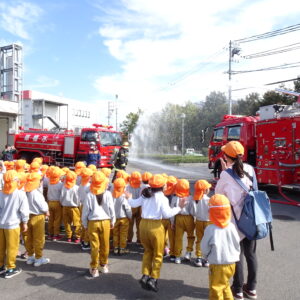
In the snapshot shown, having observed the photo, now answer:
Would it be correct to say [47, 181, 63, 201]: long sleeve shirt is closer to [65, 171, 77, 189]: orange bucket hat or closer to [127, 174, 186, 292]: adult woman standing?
[65, 171, 77, 189]: orange bucket hat

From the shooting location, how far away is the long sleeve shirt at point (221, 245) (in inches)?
118

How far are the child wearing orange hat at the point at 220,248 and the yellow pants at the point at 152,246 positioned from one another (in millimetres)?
775

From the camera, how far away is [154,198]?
153 inches

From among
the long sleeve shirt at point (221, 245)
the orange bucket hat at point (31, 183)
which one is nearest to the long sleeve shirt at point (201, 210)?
the long sleeve shirt at point (221, 245)

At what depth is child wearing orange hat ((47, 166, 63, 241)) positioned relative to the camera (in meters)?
5.64

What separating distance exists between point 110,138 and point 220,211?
42.6 ft

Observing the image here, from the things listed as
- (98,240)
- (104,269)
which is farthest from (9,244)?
(104,269)

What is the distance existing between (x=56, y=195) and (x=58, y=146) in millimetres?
10827

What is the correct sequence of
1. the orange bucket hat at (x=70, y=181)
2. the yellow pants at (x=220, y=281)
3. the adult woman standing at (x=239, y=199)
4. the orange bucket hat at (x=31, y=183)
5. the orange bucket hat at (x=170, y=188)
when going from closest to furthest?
the yellow pants at (x=220, y=281) < the adult woman standing at (x=239, y=199) < the orange bucket hat at (x=31, y=183) < the orange bucket hat at (x=170, y=188) < the orange bucket hat at (x=70, y=181)

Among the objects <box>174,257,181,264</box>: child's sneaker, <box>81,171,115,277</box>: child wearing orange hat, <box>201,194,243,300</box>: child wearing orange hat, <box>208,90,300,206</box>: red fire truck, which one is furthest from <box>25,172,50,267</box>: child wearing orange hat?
<box>208,90,300,206</box>: red fire truck

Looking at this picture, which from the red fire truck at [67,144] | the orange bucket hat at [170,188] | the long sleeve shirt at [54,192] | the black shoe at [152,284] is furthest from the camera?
Answer: the red fire truck at [67,144]

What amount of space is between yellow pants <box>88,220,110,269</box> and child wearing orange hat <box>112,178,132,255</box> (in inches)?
25.7

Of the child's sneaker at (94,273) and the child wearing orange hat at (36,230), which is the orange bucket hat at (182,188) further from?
the child wearing orange hat at (36,230)

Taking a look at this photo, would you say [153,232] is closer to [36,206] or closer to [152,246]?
[152,246]
